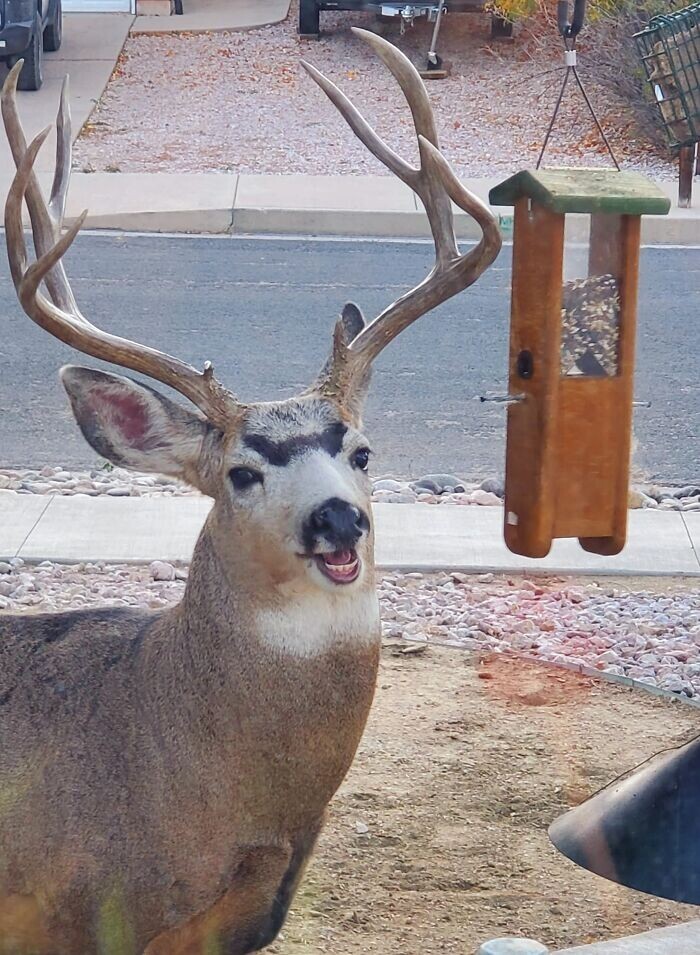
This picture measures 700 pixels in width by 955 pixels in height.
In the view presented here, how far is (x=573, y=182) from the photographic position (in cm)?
412

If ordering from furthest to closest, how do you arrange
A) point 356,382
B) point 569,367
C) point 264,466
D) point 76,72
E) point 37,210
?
point 76,72 < point 569,367 < point 37,210 < point 356,382 < point 264,466

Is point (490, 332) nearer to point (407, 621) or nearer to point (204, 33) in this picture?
point (407, 621)

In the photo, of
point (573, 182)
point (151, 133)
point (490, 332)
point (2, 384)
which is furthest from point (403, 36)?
point (573, 182)

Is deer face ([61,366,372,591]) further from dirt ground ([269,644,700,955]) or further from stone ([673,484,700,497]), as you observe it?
stone ([673,484,700,497])

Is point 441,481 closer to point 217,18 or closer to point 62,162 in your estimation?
point 62,162

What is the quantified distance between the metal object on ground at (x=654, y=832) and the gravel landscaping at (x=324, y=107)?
12003 mm

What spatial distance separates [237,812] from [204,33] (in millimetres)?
19980

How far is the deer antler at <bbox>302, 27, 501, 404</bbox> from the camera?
12.6 feet

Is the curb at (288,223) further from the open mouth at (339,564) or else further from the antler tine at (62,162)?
the open mouth at (339,564)

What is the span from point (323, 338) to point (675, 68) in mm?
3506

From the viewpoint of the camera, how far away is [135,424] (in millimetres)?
3773

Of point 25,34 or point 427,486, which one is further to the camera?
point 25,34

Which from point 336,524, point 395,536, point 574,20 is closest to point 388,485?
point 395,536

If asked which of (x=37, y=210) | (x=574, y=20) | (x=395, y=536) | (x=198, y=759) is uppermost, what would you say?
(x=574, y=20)
